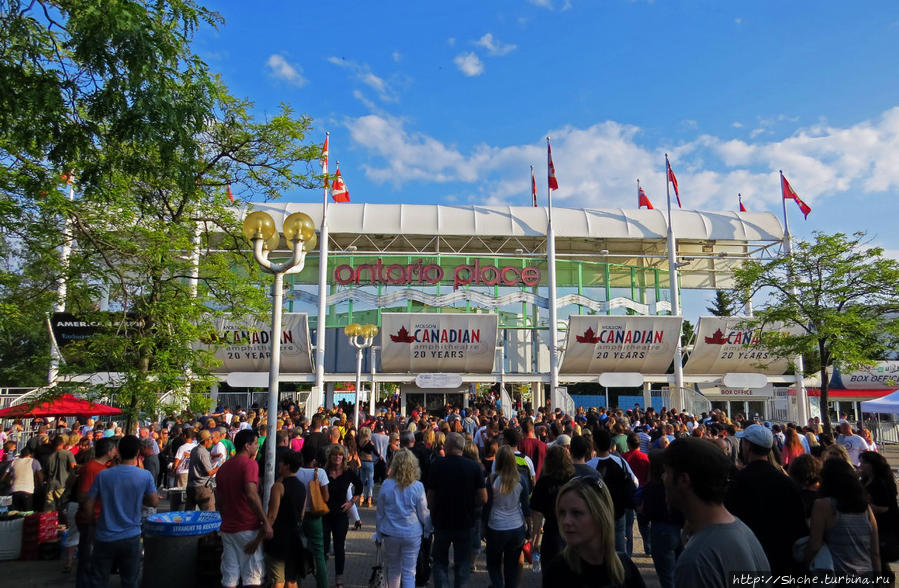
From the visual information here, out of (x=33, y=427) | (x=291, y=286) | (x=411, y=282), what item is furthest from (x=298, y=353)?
(x=33, y=427)

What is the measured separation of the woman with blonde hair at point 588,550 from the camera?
2.58 meters

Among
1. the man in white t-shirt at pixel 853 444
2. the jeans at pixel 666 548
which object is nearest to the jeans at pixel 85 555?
the jeans at pixel 666 548

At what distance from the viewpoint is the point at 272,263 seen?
23.4ft

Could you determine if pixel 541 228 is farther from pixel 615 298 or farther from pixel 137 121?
pixel 137 121

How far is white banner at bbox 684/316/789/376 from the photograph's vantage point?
26547 millimetres

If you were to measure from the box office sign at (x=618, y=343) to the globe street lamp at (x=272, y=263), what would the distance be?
1987 cm

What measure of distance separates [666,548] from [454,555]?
2.42 metres

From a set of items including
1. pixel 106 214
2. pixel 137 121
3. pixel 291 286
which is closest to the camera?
pixel 137 121

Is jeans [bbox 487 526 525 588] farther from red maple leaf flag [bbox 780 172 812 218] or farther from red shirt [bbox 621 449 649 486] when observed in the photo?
red maple leaf flag [bbox 780 172 812 218]

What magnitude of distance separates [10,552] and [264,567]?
6.28 metres

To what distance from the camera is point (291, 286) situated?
26.7 metres

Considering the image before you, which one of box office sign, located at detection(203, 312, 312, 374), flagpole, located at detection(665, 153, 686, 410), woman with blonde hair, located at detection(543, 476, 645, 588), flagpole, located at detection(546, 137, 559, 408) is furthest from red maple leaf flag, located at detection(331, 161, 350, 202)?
woman with blonde hair, located at detection(543, 476, 645, 588)

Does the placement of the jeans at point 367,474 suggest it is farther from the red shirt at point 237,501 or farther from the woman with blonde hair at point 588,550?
the woman with blonde hair at point 588,550

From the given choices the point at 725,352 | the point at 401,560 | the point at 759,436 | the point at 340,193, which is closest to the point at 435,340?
the point at 340,193
